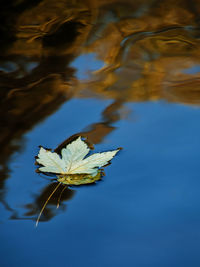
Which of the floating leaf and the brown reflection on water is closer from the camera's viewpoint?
the floating leaf

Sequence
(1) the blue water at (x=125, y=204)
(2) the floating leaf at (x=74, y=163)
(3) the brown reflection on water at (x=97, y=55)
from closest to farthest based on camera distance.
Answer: (1) the blue water at (x=125, y=204) < (2) the floating leaf at (x=74, y=163) < (3) the brown reflection on water at (x=97, y=55)

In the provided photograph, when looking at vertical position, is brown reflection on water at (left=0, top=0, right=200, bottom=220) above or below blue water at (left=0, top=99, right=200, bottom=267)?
above

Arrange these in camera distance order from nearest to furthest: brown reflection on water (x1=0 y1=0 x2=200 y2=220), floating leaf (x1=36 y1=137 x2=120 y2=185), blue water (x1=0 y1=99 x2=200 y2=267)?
blue water (x1=0 y1=99 x2=200 y2=267) → floating leaf (x1=36 y1=137 x2=120 y2=185) → brown reflection on water (x1=0 y1=0 x2=200 y2=220)

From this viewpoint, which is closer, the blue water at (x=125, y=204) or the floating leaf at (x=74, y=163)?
the blue water at (x=125, y=204)

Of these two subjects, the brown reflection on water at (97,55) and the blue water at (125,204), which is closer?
the blue water at (125,204)

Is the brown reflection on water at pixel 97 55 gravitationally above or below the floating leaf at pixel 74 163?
above

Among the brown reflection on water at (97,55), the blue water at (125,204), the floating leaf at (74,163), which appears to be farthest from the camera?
the brown reflection on water at (97,55)

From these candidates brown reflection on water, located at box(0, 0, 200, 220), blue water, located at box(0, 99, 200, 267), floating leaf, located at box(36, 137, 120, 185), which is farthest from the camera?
brown reflection on water, located at box(0, 0, 200, 220)
